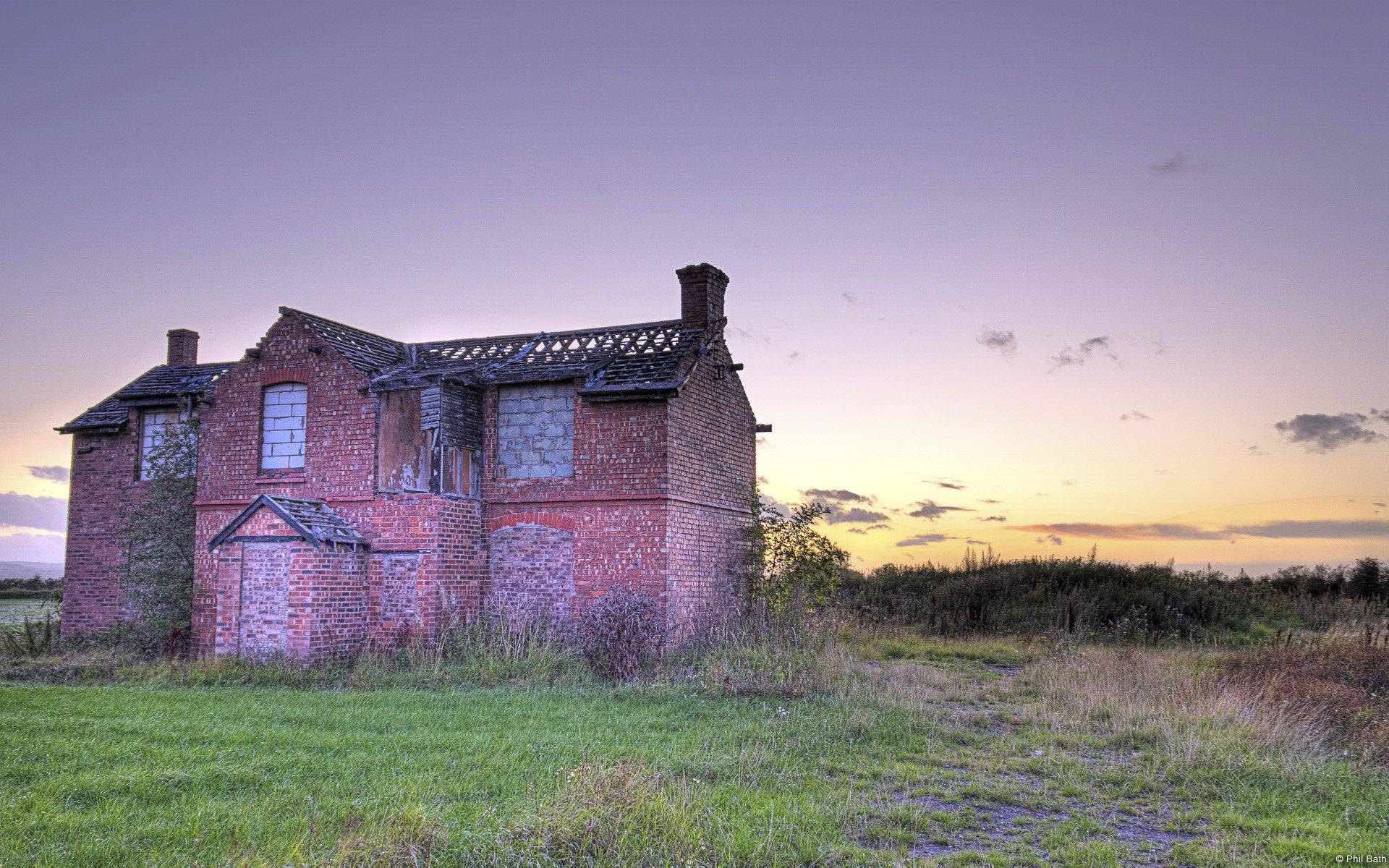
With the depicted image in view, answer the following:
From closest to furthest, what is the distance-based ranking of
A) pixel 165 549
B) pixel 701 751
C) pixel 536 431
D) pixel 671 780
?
pixel 671 780 → pixel 701 751 → pixel 536 431 → pixel 165 549

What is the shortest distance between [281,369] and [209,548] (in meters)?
3.74

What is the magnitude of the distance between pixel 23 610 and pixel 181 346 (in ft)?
43.5

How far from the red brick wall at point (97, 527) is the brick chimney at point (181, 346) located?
3.25 m

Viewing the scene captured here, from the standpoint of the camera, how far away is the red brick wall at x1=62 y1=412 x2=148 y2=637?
2133 centimetres

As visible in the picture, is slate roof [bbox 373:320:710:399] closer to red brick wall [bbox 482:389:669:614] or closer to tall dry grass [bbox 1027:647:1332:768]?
red brick wall [bbox 482:389:669:614]

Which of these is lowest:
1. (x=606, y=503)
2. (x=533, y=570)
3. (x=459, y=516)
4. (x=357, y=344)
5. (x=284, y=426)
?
(x=533, y=570)

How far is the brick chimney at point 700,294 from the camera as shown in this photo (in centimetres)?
1861

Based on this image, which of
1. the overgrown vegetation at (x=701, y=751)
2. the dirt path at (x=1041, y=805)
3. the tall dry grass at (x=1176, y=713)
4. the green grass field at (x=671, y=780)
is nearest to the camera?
the green grass field at (x=671, y=780)

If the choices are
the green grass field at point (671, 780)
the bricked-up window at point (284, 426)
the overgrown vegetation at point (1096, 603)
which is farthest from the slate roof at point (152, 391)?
the overgrown vegetation at point (1096, 603)

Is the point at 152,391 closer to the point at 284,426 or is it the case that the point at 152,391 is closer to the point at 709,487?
the point at 284,426

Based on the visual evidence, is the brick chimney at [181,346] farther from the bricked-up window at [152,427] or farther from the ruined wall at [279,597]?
the ruined wall at [279,597]

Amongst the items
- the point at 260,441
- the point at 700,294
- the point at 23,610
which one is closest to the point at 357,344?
the point at 260,441

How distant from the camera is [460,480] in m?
17.7

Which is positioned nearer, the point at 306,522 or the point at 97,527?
the point at 306,522
